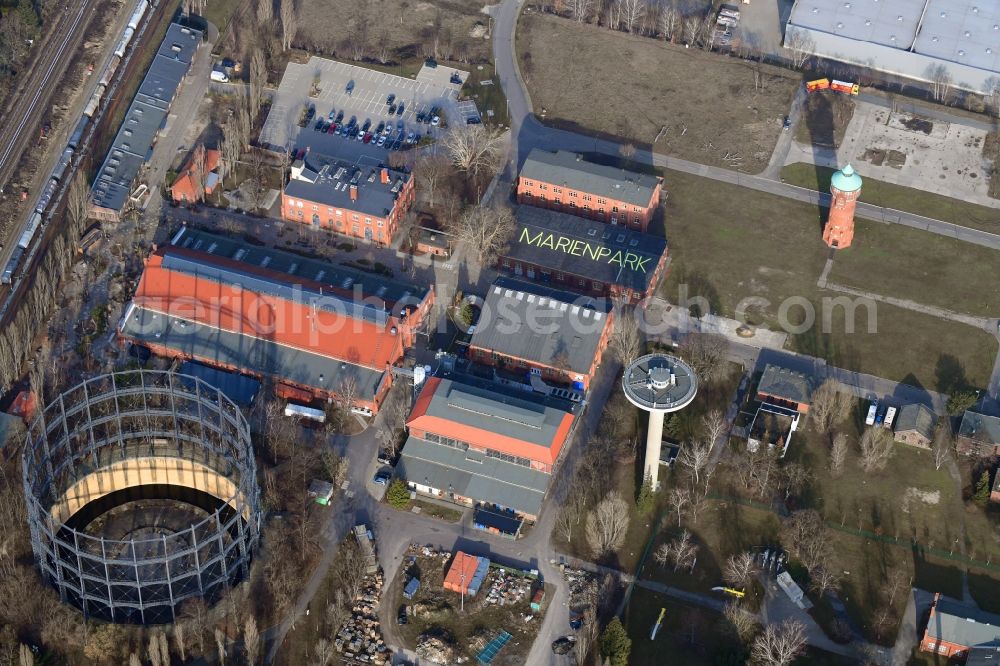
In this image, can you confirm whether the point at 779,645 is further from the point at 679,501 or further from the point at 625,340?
the point at 625,340

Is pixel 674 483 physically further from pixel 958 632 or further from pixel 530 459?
pixel 958 632

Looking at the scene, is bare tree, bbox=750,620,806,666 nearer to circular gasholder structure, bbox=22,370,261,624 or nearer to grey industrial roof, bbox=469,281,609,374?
grey industrial roof, bbox=469,281,609,374

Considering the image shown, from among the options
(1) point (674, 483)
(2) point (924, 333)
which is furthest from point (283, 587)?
(2) point (924, 333)

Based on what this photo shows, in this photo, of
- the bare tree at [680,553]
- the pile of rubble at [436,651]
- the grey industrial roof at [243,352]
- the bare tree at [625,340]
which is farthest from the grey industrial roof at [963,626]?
the grey industrial roof at [243,352]

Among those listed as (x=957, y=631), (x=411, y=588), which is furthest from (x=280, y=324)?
(x=957, y=631)

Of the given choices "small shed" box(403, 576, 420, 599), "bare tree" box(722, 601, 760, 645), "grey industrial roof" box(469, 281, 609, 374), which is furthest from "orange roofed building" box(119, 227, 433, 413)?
"bare tree" box(722, 601, 760, 645)

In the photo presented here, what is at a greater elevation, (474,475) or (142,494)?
(474,475)

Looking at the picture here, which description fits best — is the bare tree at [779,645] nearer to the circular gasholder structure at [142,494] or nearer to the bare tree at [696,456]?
the bare tree at [696,456]
